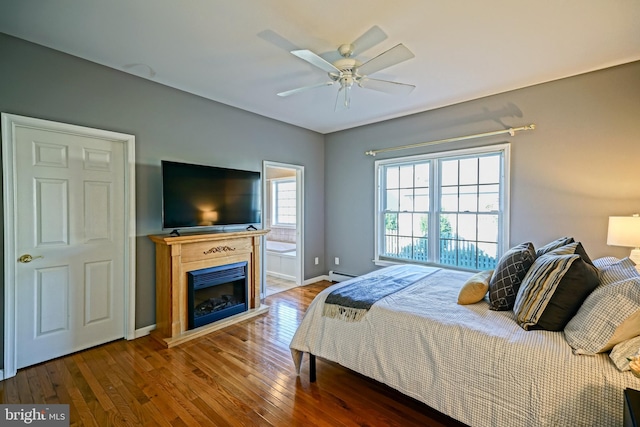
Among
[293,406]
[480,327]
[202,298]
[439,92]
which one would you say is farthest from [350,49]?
[202,298]

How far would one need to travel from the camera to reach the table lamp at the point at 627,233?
242cm

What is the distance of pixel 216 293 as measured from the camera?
3502mm

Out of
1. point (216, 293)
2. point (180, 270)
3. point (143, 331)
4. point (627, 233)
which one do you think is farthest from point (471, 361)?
point (143, 331)

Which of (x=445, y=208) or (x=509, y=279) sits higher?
(x=445, y=208)

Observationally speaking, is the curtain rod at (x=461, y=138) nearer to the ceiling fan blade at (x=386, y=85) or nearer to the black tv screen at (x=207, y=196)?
the ceiling fan blade at (x=386, y=85)

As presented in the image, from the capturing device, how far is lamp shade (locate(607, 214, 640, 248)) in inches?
95.3

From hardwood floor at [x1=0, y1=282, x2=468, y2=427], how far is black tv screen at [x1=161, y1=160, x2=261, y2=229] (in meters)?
1.33

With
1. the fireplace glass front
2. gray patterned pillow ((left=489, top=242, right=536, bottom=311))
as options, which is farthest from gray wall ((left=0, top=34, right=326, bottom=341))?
gray patterned pillow ((left=489, top=242, right=536, bottom=311))

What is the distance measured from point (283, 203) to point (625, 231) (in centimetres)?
556

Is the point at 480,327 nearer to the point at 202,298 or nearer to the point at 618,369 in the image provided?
the point at 618,369

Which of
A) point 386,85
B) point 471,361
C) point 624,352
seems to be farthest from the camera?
point 386,85

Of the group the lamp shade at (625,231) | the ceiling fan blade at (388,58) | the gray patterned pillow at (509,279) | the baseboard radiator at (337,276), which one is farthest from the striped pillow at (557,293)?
the baseboard radiator at (337,276)

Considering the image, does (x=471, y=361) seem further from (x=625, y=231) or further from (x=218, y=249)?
(x=218, y=249)

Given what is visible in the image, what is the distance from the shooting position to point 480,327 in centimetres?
167
